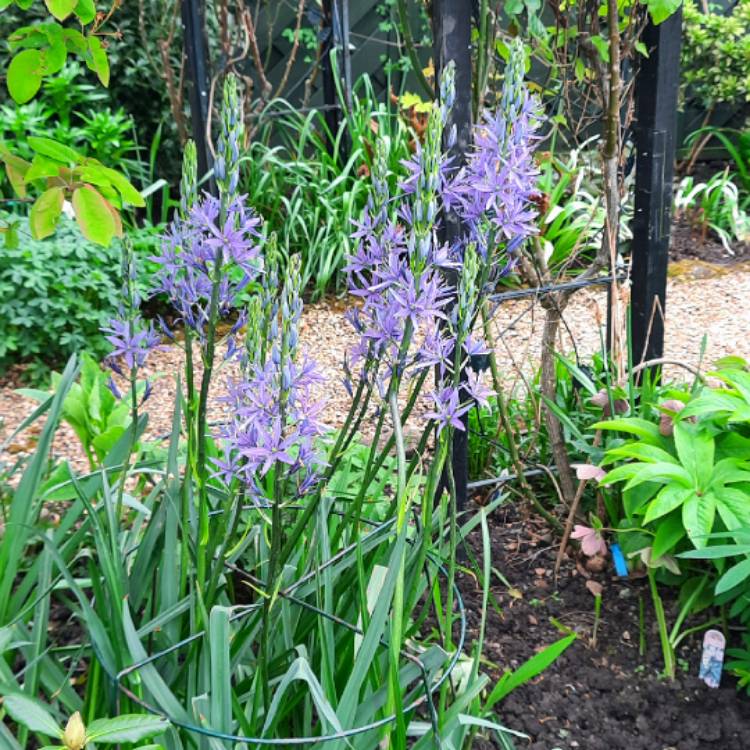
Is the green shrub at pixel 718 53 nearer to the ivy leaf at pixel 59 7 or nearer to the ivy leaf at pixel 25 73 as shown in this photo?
the ivy leaf at pixel 25 73

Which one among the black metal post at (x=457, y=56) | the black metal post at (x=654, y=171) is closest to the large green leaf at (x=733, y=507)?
the black metal post at (x=457, y=56)

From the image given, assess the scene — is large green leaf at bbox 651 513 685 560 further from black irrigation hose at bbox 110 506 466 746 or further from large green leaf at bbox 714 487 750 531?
black irrigation hose at bbox 110 506 466 746

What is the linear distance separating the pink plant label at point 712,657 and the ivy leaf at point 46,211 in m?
1.52

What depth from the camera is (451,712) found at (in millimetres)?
1356

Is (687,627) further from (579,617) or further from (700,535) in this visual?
(700,535)

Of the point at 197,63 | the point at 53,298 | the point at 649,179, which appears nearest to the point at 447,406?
the point at 649,179

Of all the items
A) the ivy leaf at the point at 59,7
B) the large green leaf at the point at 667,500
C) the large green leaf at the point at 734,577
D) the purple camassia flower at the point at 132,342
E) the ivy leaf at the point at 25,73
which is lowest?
the large green leaf at the point at 734,577

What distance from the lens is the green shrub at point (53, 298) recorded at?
3.62 meters

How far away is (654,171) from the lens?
2.37m

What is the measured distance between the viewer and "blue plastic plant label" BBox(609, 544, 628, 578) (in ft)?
6.86

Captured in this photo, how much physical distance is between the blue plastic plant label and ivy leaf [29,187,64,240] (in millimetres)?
1453

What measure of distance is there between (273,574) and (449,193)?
1.98 ft

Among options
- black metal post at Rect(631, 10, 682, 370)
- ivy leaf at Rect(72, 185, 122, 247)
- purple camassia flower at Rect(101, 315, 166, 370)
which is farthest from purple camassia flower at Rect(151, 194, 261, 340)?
black metal post at Rect(631, 10, 682, 370)

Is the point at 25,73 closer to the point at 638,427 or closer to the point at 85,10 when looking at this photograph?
the point at 85,10
